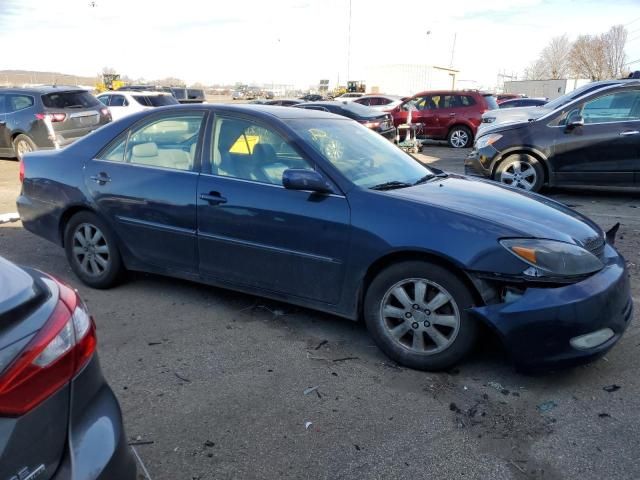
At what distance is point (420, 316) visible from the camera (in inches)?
128

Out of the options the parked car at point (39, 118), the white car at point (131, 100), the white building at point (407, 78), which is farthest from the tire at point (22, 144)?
the white building at point (407, 78)

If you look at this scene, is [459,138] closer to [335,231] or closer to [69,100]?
[69,100]

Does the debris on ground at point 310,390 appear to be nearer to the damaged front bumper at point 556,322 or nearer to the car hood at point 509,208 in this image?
the damaged front bumper at point 556,322

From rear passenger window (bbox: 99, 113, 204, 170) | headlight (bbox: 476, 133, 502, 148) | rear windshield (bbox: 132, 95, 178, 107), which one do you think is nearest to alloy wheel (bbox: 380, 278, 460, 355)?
rear passenger window (bbox: 99, 113, 204, 170)

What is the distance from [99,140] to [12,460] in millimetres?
3599

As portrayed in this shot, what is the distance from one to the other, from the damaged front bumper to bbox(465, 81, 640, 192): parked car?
547 cm

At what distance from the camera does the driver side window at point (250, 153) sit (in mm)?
3740

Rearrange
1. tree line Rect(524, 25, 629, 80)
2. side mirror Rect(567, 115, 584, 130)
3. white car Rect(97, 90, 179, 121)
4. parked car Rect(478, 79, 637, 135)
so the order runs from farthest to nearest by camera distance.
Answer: tree line Rect(524, 25, 629, 80) → white car Rect(97, 90, 179, 121) → parked car Rect(478, 79, 637, 135) → side mirror Rect(567, 115, 584, 130)

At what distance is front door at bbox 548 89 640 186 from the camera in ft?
25.2

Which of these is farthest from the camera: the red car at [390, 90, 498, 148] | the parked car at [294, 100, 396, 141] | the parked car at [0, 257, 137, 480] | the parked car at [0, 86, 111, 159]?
the red car at [390, 90, 498, 148]

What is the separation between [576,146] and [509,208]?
521 cm

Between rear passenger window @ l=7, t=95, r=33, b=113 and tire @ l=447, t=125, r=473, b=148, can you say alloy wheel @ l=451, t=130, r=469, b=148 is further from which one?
rear passenger window @ l=7, t=95, r=33, b=113

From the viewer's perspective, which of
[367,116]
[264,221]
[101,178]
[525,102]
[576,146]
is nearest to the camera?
[264,221]

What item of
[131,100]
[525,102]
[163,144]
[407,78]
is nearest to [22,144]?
[131,100]
